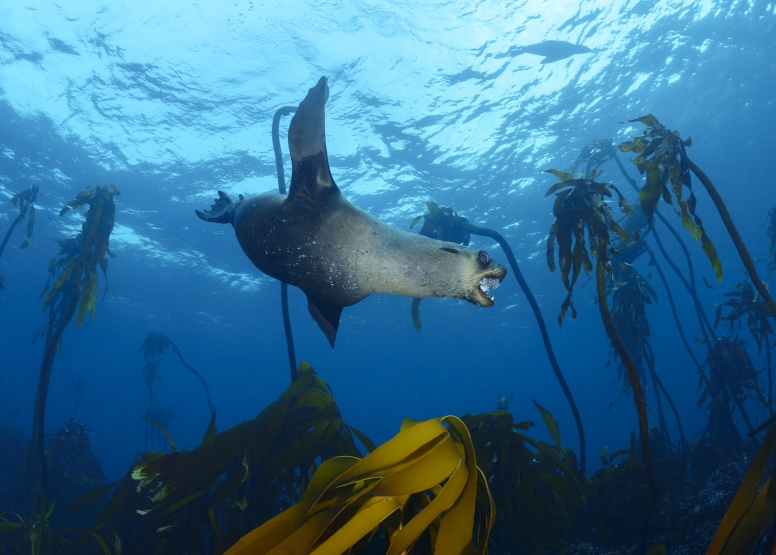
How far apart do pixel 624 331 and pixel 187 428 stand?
143 m

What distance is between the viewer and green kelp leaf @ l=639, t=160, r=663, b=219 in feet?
16.0

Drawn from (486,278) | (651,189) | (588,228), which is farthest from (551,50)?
(486,278)

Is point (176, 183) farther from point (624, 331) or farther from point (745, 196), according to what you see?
point (745, 196)

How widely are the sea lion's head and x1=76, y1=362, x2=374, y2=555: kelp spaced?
9.26 ft

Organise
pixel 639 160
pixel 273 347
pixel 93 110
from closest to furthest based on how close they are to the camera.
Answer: pixel 639 160, pixel 93 110, pixel 273 347

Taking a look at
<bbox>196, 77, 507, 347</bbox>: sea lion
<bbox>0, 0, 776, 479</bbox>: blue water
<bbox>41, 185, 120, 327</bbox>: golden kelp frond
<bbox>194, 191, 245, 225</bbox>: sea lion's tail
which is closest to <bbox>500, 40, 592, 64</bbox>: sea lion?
<bbox>0, 0, 776, 479</bbox>: blue water

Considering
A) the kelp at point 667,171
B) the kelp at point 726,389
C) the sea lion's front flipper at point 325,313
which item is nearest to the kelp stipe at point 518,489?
the sea lion's front flipper at point 325,313

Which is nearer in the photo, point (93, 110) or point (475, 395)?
point (93, 110)

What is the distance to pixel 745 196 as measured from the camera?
28.3 metres

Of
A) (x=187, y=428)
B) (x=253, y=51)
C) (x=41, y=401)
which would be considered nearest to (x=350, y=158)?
(x=253, y=51)

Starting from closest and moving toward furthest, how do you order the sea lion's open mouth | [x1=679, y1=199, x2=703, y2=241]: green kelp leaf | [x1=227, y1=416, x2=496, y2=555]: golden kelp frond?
[x1=227, y1=416, x2=496, y2=555]: golden kelp frond, the sea lion's open mouth, [x1=679, y1=199, x2=703, y2=241]: green kelp leaf

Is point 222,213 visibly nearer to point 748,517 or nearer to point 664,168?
point 748,517

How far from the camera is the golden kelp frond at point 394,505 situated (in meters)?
1.42

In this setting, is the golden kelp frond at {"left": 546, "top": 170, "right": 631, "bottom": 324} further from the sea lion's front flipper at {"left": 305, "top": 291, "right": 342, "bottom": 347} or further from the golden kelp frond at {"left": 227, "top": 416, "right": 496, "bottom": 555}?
the golden kelp frond at {"left": 227, "top": 416, "right": 496, "bottom": 555}
